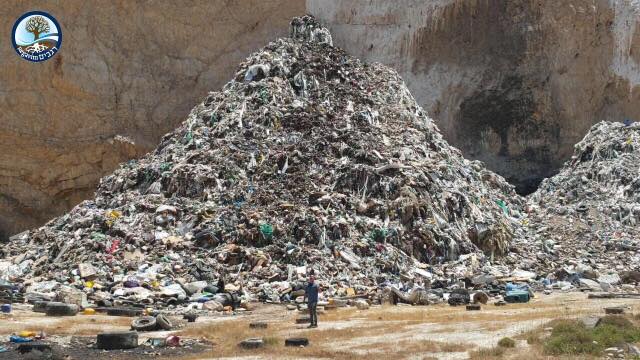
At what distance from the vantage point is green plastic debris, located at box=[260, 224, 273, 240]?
53.5ft

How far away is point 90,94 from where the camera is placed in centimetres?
2672

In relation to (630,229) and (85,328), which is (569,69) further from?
(85,328)

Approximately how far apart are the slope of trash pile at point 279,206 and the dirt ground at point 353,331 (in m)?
2.03

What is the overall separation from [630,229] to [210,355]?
16.0 m

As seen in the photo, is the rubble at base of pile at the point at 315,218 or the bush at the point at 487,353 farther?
the rubble at base of pile at the point at 315,218

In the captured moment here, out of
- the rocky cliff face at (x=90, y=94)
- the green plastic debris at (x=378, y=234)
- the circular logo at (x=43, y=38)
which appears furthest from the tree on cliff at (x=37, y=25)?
the green plastic debris at (x=378, y=234)

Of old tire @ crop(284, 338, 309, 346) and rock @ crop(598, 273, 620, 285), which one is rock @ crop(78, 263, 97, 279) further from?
rock @ crop(598, 273, 620, 285)

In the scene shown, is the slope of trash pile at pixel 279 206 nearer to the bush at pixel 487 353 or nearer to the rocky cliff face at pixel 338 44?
the rocky cliff face at pixel 338 44

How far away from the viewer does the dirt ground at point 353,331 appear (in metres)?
8.88

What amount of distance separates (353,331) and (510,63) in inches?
804

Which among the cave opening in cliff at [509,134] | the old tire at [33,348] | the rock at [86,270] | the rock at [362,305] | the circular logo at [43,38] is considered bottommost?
the old tire at [33,348]

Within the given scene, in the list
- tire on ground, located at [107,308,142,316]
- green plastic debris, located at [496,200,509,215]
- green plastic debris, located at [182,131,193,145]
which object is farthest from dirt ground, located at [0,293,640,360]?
green plastic debris, located at [496,200,509,215]

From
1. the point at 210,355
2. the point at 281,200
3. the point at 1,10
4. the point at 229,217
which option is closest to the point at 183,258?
the point at 229,217

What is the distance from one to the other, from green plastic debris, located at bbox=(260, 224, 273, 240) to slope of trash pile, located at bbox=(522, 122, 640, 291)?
241 inches
